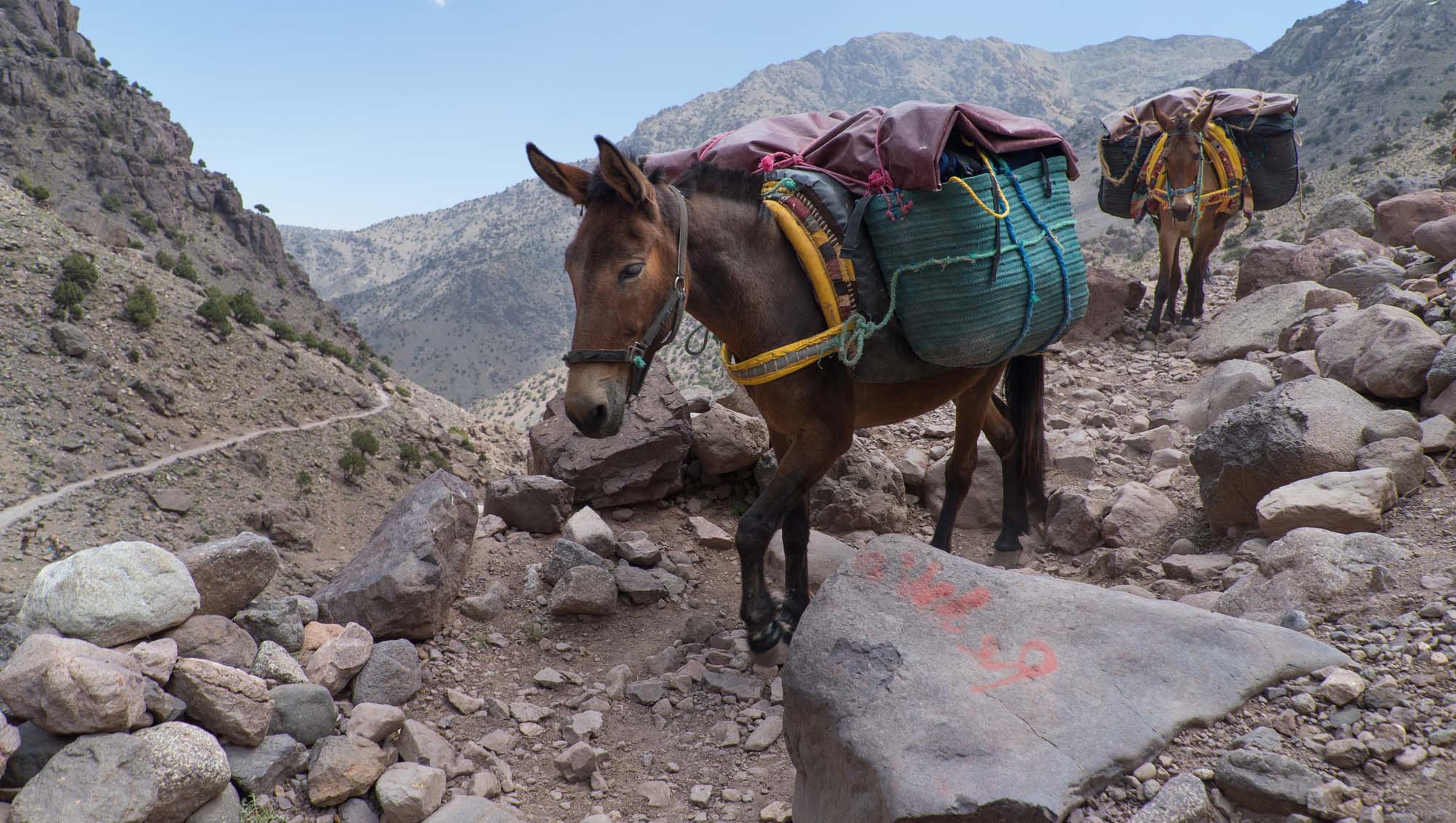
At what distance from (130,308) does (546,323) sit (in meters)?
73.2

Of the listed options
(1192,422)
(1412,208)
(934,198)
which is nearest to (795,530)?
(934,198)

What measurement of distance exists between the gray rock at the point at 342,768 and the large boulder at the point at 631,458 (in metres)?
2.74

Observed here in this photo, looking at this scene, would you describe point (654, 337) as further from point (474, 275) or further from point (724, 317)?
point (474, 275)

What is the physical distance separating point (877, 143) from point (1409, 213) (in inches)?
386

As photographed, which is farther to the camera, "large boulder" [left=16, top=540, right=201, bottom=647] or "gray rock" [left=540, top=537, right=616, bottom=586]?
"gray rock" [left=540, top=537, right=616, bottom=586]

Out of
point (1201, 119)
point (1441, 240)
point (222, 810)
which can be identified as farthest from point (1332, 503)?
point (1201, 119)

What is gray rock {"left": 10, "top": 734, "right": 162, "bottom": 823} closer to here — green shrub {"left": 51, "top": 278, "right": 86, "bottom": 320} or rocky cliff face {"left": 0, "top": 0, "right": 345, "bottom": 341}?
green shrub {"left": 51, "top": 278, "right": 86, "bottom": 320}

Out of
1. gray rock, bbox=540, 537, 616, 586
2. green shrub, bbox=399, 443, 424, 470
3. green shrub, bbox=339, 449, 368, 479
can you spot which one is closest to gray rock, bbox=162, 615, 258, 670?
gray rock, bbox=540, 537, 616, 586

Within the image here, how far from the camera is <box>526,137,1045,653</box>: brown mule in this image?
3.25 metres

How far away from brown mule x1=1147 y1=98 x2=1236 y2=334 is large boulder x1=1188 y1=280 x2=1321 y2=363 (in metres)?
0.98

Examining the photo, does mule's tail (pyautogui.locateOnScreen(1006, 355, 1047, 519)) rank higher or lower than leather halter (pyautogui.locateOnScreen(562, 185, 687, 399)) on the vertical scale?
lower

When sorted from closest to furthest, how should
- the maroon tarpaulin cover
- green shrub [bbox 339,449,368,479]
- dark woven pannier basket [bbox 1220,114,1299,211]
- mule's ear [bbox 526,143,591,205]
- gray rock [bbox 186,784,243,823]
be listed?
gray rock [bbox 186,784,243,823]
mule's ear [bbox 526,143,591,205]
the maroon tarpaulin cover
dark woven pannier basket [bbox 1220,114,1299,211]
green shrub [bbox 339,449,368,479]

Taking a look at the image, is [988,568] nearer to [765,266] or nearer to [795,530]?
[795,530]

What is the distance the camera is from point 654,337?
3357 millimetres
